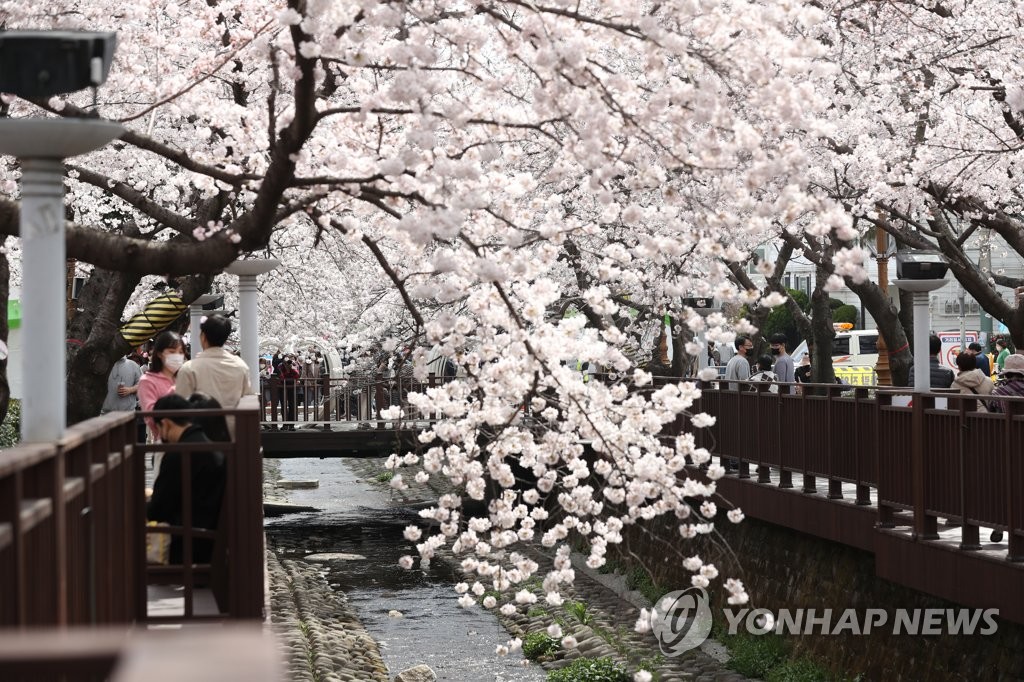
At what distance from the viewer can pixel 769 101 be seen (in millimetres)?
6383

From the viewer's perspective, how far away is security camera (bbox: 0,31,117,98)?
4.58 meters

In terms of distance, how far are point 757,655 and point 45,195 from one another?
10858 millimetres

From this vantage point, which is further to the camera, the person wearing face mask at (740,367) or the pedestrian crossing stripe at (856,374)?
the pedestrian crossing stripe at (856,374)

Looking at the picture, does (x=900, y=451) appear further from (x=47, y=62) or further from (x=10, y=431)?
(x=10, y=431)

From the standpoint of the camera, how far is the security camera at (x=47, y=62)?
15.0ft

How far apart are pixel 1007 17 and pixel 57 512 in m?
11.7

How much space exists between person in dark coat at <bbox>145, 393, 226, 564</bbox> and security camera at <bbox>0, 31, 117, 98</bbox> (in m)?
2.52

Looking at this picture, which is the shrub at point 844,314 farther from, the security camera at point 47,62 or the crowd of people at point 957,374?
the security camera at point 47,62

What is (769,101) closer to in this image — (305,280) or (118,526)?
(118,526)

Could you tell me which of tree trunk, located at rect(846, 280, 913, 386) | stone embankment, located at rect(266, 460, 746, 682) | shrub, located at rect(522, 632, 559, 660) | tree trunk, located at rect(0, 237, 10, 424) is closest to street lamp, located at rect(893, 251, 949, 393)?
stone embankment, located at rect(266, 460, 746, 682)

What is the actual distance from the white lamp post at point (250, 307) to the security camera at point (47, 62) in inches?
241

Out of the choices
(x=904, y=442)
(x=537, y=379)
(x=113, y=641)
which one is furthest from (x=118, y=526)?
(x=904, y=442)

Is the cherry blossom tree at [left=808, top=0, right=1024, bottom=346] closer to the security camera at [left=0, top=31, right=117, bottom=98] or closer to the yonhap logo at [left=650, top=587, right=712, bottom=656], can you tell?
the yonhap logo at [left=650, top=587, right=712, bottom=656]

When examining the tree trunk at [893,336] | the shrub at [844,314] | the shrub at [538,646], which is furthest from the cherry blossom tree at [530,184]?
the shrub at [844,314]
